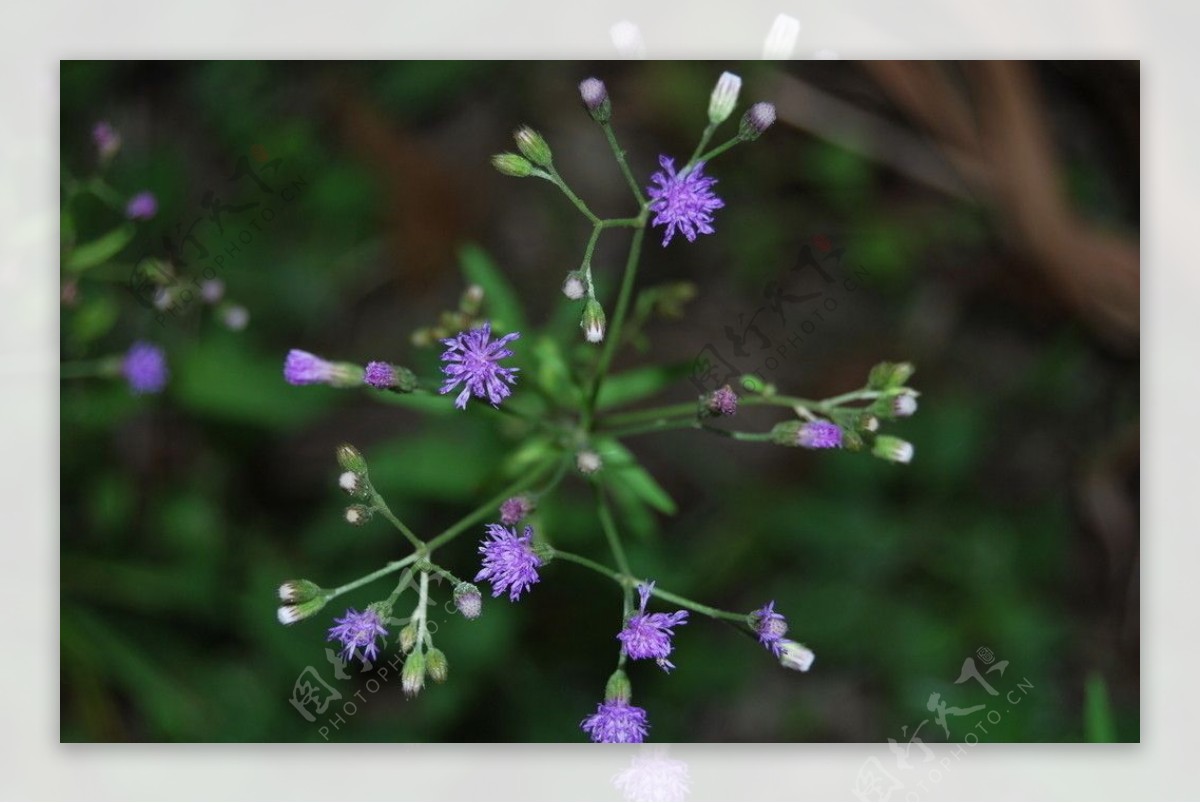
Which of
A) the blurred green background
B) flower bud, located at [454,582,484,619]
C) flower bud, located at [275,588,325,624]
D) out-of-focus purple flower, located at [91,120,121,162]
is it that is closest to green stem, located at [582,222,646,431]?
flower bud, located at [454,582,484,619]

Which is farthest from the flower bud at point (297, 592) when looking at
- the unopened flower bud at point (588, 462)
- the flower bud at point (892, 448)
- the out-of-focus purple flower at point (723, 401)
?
the flower bud at point (892, 448)

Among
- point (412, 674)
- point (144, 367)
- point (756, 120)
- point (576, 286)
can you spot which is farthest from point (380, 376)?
point (144, 367)

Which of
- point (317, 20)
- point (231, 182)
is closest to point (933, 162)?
point (317, 20)

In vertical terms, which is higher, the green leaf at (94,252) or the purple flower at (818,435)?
the green leaf at (94,252)

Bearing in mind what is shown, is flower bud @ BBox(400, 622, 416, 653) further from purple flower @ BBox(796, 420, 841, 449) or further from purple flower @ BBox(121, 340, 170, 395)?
purple flower @ BBox(121, 340, 170, 395)

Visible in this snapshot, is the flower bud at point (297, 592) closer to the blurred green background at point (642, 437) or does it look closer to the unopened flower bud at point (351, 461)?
the unopened flower bud at point (351, 461)

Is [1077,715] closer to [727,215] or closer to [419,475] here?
[727,215]
